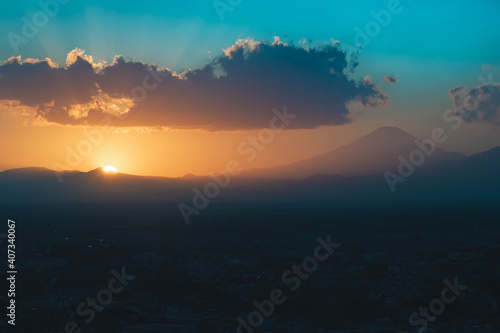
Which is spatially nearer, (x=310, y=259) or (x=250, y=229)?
(x=310, y=259)

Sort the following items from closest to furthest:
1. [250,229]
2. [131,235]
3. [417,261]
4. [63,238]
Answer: [417,261] < [63,238] < [131,235] < [250,229]

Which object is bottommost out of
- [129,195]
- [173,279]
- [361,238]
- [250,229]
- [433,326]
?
[433,326]

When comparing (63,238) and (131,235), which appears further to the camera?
(131,235)

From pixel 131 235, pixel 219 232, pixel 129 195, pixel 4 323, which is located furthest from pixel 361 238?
pixel 129 195

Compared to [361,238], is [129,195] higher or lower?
higher

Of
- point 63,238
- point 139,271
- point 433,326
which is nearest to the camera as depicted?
point 433,326

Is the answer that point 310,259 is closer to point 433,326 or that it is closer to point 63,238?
point 433,326

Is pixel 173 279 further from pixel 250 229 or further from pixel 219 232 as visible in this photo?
pixel 250 229

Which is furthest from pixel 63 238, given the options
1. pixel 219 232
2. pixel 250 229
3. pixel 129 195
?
pixel 129 195

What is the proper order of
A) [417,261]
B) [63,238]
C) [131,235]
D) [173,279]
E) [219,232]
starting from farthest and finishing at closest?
[219,232] < [131,235] < [63,238] < [417,261] < [173,279]
